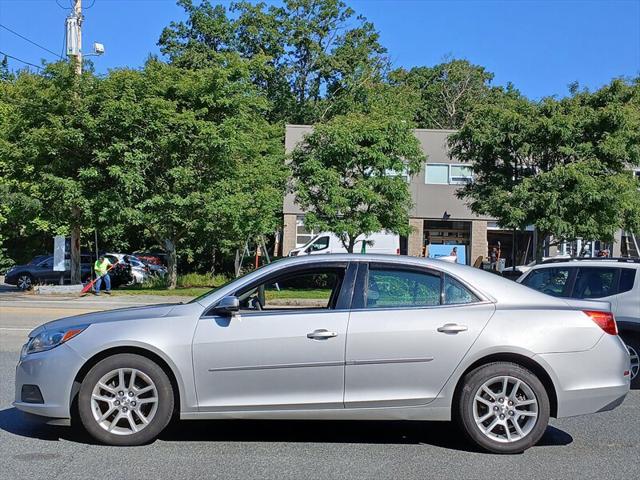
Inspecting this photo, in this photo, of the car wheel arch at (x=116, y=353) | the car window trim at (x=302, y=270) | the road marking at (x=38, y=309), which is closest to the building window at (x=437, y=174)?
the road marking at (x=38, y=309)

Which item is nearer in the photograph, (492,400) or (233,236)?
(492,400)

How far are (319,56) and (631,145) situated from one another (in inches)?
1229

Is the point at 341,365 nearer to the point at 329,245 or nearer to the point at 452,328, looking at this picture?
the point at 452,328

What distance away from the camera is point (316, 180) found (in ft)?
73.6

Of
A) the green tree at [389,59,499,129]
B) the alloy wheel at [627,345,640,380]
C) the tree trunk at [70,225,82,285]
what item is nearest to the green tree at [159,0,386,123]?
the green tree at [389,59,499,129]

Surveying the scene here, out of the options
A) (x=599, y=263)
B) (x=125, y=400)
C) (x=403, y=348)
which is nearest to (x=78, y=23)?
(x=599, y=263)

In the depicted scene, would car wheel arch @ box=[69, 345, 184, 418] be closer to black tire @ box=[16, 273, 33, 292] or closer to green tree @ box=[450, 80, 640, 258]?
green tree @ box=[450, 80, 640, 258]

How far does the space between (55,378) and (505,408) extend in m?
3.69

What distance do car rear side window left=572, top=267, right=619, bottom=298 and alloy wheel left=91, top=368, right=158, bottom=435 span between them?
5.71 m

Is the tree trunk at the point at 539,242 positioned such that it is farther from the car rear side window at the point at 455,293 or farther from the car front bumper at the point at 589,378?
the car rear side window at the point at 455,293

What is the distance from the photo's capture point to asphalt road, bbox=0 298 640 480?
502 centimetres

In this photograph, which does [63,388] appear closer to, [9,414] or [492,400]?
[9,414]

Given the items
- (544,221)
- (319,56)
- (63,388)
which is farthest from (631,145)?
(319,56)

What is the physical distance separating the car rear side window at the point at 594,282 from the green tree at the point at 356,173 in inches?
543
